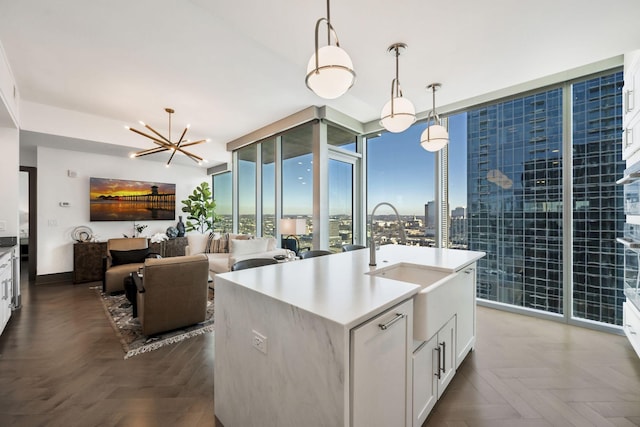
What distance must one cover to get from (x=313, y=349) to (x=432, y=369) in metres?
1.02

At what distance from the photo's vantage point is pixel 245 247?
4551 mm

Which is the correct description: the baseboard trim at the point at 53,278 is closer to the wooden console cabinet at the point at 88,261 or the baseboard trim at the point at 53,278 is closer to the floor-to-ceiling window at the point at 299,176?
the wooden console cabinet at the point at 88,261

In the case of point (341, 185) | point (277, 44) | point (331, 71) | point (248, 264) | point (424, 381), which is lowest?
point (424, 381)

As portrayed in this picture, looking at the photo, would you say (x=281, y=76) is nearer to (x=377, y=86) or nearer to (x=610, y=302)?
(x=377, y=86)

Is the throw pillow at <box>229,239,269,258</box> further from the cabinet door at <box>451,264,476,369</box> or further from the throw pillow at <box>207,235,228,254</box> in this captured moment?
the cabinet door at <box>451,264,476,369</box>

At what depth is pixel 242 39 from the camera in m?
2.63

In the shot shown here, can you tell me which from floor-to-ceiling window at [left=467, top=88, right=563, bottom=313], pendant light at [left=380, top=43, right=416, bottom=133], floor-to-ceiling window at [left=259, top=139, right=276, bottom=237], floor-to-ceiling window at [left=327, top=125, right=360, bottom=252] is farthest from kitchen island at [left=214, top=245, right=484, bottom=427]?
floor-to-ceiling window at [left=259, top=139, right=276, bottom=237]

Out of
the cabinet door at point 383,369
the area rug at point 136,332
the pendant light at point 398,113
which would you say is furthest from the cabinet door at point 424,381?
the area rug at point 136,332

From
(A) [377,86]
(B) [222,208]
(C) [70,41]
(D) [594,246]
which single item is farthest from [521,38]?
(B) [222,208]

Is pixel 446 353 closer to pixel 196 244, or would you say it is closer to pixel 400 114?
pixel 400 114

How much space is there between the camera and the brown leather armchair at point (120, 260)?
Result: 13.6ft

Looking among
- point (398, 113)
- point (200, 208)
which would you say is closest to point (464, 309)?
point (398, 113)

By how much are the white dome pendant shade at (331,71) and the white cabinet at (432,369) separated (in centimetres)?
164

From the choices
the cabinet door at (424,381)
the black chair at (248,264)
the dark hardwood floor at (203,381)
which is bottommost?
the dark hardwood floor at (203,381)
